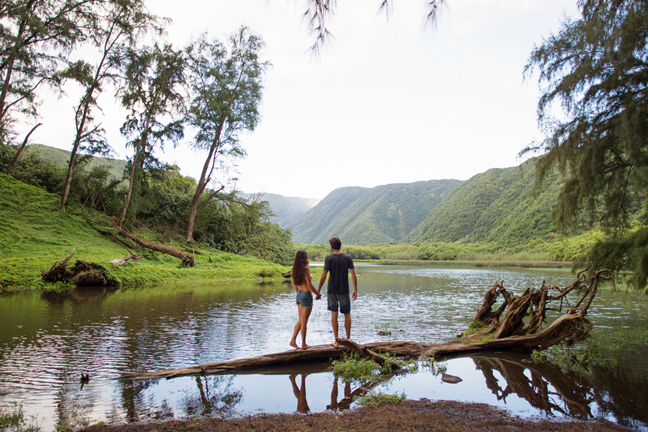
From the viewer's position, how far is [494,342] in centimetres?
754


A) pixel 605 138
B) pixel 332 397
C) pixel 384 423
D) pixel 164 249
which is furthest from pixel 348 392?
pixel 164 249

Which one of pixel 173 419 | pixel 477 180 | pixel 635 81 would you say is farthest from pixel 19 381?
pixel 477 180

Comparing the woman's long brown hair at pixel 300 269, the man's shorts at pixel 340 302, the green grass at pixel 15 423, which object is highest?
the woman's long brown hair at pixel 300 269

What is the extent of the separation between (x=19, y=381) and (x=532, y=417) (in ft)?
22.6

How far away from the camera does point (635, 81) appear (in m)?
8.54

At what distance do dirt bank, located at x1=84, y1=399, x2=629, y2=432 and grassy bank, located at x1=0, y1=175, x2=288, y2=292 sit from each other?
14.3 meters

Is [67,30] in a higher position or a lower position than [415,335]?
higher

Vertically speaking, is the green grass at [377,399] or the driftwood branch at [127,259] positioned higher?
the driftwood branch at [127,259]

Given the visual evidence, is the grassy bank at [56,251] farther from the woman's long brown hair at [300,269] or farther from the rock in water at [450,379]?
the rock in water at [450,379]

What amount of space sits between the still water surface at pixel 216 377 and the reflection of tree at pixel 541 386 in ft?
0.05

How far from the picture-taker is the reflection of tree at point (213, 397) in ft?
14.2

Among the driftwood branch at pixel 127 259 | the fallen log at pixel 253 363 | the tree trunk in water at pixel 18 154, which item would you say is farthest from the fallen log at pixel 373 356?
the tree trunk in water at pixel 18 154

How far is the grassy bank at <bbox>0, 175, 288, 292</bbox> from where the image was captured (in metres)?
15.4

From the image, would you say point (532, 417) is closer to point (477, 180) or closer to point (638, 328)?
point (638, 328)
